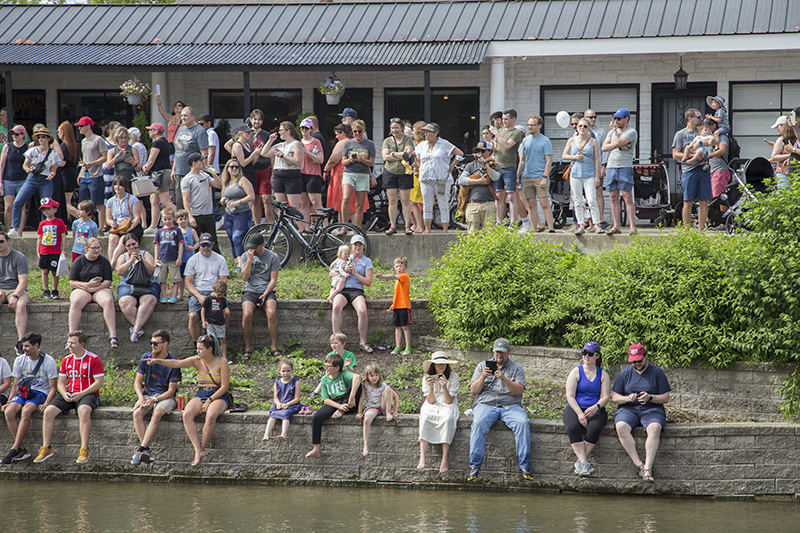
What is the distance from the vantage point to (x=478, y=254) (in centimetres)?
1050

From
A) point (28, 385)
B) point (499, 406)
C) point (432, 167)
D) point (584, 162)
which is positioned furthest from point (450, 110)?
point (28, 385)

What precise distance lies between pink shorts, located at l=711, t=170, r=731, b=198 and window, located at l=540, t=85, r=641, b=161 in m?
3.35

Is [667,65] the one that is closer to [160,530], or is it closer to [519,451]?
[519,451]

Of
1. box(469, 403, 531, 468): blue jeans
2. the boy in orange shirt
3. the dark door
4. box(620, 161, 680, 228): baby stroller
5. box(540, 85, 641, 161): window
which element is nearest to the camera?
box(469, 403, 531, 468): blue jeans

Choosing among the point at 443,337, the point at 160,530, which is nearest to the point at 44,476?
the point at 160,530

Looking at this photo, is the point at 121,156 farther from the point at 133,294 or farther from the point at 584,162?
the point at 584,162

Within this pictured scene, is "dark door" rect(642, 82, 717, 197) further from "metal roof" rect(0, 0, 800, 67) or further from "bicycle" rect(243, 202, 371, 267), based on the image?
"bicycle" rect(243, 202, 371, 267)

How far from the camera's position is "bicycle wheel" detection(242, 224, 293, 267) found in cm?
1279

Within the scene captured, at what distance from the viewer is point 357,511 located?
8.25m

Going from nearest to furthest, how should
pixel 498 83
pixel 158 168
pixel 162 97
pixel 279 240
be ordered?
pixel 279 240
pixel 158 168
pixel 498 83
pixel 162 97

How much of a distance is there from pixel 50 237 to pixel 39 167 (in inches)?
83.0

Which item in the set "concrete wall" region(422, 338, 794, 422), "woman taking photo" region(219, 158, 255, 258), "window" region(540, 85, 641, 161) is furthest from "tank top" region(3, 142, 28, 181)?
Answer: "concrete wall" region(422, 338, 794, 422)

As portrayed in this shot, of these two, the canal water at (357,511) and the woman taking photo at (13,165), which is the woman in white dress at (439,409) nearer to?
the canal water at (357,511)

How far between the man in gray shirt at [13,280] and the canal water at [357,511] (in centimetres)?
276
